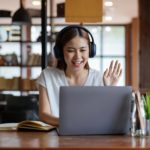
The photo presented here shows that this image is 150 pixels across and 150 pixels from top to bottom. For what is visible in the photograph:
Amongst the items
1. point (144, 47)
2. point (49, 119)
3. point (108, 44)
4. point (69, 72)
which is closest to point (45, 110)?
point (49, 119)

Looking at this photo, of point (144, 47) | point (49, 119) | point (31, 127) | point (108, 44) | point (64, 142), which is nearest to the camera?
point (64, 142)

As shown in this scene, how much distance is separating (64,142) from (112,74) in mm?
798

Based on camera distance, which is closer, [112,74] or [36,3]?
[112,74]

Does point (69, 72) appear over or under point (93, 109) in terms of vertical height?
over


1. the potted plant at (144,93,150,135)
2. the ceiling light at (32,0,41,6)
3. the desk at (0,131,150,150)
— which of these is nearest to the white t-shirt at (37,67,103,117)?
the desk at (0,131,150,150)

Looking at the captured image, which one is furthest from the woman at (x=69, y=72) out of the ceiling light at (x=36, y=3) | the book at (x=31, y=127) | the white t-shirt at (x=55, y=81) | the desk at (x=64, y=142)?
the ceiling light at (x=36, y=3)

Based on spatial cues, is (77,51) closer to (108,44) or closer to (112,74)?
(112,74)

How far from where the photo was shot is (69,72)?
7.62 feet

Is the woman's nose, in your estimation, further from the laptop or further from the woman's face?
the laptop

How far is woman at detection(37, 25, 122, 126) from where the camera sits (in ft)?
7.18

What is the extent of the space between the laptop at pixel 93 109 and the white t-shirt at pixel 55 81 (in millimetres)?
541

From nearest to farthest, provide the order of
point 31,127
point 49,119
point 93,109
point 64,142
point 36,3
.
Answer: point 64,142
point 93,109
point 31,127
point 49,119
point 36,3

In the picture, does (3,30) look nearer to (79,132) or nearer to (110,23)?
(110,23)

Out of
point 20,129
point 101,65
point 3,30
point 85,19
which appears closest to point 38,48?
point 3,30
